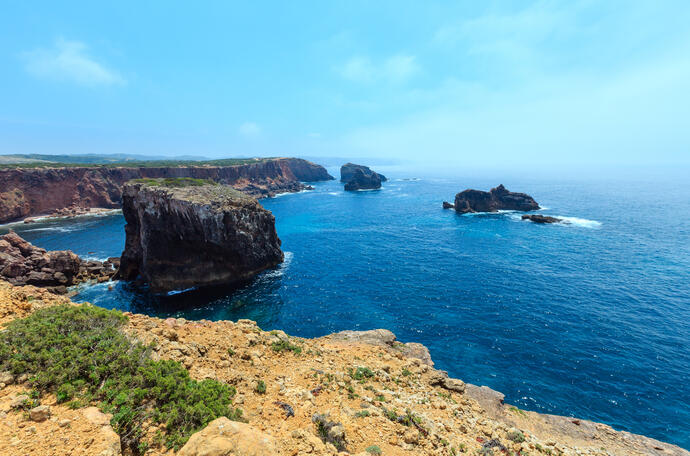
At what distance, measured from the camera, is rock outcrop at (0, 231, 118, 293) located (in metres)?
44.8

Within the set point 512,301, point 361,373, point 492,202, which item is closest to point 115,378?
point 361,373

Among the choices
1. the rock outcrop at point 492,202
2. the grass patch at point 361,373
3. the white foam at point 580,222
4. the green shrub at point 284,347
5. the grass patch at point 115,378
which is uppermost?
the rock outcrop at point 492,202

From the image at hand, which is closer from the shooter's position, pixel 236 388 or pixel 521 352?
pixel 236 388

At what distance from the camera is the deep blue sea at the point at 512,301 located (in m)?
25.3

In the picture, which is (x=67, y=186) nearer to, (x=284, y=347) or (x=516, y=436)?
(x=284, y=347)

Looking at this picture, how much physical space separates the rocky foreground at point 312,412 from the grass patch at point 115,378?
1.60ft

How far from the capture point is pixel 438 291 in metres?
42.4

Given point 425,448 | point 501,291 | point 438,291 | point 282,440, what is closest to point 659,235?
point 501,291

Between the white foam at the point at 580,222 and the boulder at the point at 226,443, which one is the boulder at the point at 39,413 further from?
the white foam at the point at 580,222

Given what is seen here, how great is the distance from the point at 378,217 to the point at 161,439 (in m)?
90.4

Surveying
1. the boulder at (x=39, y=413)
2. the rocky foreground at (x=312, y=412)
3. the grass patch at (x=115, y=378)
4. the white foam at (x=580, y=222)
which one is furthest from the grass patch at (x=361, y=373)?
the white foam at (x=580, y=222)

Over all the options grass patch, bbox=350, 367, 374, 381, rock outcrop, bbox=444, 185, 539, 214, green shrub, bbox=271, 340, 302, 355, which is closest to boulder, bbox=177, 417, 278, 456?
grass patch, bbox=350, 367, 374, 381

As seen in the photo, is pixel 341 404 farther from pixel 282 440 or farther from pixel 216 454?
pixel 216 454

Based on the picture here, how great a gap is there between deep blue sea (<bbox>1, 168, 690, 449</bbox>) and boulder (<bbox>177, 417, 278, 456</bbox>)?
23.7 meters
